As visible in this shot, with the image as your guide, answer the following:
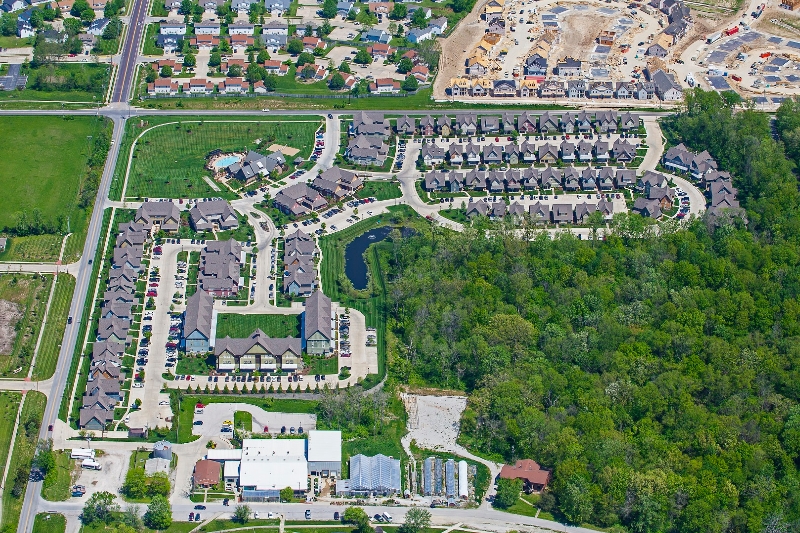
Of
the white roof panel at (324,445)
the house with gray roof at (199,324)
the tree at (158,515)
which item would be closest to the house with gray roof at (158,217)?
the house with gray roof at (199,324)

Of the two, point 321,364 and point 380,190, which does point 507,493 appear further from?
point 380,190

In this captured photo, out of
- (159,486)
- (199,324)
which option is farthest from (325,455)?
(199,324)

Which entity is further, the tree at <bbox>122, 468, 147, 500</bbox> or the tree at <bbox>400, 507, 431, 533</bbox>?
the tree at <bbox>122, 468, 147, 500</bbox>

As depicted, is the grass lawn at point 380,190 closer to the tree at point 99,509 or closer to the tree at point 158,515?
the tree at point 158,515

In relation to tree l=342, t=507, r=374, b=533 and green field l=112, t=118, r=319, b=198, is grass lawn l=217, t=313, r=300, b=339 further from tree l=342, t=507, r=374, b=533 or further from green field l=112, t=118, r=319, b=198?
tree l=342, t=507, r=374, b=533

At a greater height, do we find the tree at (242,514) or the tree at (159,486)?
the tree at (159,486)

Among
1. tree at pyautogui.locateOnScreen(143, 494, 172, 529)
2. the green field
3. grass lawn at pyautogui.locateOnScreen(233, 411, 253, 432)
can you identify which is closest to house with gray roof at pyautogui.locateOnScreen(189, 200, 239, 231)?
the green field

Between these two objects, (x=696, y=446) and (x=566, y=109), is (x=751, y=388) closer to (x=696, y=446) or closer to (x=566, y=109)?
(x=696, y=446)
